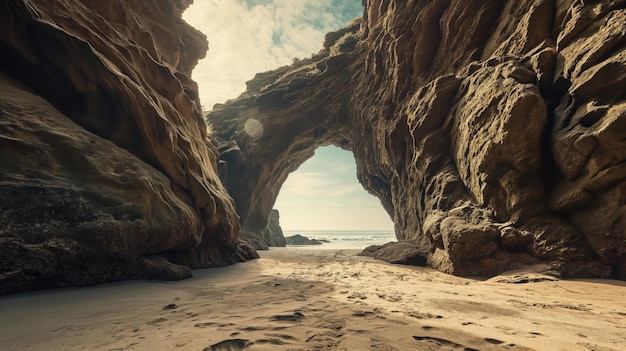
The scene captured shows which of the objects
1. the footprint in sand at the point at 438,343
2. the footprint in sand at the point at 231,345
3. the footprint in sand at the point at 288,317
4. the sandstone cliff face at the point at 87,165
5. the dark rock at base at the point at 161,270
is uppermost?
the sandstone cliff face at the point at 87,165

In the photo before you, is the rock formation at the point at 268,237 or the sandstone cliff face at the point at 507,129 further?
the rock formation at the point at 268,237

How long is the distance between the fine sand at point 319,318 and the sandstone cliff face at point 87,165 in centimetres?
68

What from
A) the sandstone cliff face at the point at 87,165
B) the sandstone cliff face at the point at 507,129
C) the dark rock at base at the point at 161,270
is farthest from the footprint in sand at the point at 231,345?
the sandstone cliff face at the point at 507,129

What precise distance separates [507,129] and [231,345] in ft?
25.2

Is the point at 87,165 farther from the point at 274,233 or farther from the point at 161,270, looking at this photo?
the point at 274,233

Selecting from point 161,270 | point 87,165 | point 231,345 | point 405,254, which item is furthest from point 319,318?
point 405,254

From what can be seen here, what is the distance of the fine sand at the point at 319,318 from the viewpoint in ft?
7.69

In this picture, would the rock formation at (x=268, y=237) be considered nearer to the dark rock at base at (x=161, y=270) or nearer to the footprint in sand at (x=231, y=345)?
the dark rock at base at (x=161, y=270)

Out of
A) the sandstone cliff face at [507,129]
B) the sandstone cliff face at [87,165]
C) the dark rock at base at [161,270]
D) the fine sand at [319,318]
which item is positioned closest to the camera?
the fine sand at [319,318]

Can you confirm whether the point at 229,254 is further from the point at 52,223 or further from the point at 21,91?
the point at 21,91

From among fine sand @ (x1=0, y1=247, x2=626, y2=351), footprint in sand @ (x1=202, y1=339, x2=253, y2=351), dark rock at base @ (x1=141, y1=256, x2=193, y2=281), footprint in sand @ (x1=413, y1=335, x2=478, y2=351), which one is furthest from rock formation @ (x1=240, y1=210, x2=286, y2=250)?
footprint in sand @ (x1=413, y1=335, x2=478, y2=351)

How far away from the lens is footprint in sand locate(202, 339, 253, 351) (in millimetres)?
2225

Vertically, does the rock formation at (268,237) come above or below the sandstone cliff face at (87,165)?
below

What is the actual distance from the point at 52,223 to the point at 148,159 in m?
3.32
